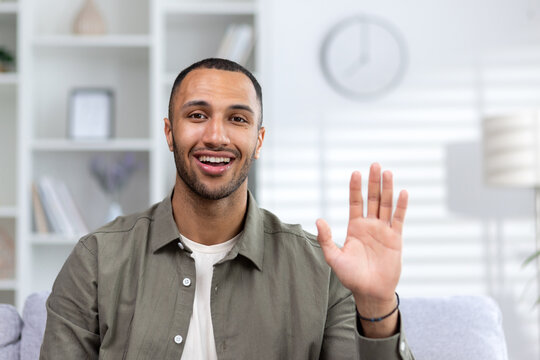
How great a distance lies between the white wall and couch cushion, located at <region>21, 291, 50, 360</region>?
1.64m

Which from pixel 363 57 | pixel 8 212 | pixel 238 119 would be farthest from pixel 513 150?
pixel 8 212

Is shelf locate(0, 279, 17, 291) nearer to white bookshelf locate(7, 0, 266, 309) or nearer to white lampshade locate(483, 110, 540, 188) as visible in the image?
white bookshelf locate(7, 0, 266, 309)

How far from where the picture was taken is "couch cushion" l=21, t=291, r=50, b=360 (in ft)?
5.10

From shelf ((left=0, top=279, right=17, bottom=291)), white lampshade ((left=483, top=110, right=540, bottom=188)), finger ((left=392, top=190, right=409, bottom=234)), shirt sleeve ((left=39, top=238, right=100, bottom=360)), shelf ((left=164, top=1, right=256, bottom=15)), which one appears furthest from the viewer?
shelf ((left=164, top=1, right=256, bottom=15))

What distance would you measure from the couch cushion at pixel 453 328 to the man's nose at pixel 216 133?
61 cm

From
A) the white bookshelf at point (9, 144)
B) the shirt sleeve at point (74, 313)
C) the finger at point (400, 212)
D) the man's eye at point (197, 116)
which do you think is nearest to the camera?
the finger at point (400, 212)

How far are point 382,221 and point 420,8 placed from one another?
221 cm

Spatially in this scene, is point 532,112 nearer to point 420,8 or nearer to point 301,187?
point 420,8

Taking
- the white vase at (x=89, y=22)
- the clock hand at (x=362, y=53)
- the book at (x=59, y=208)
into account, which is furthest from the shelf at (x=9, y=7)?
the clock hand at (x=362, y=53)

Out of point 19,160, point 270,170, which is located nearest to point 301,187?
point 270,170

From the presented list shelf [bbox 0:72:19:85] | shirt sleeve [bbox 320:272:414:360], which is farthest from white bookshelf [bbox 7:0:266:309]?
shirt sleeve [bbox 320:272:414:360]

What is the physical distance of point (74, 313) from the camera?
4.50ft

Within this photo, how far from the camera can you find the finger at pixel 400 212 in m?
1.21

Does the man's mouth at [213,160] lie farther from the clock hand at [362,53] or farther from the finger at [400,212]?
the clock hand at [362,53]
